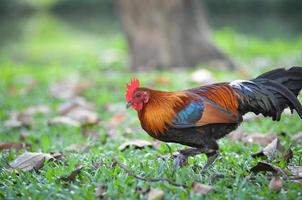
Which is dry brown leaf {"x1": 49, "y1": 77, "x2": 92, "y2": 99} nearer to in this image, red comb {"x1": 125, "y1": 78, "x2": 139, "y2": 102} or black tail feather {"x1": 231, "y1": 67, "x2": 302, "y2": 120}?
red comb {"x1": 125, "y1": 78, "x2": 139, "y2": 102}

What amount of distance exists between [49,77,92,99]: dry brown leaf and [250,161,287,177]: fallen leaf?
183 inches

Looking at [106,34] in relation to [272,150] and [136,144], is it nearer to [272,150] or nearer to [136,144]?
[136,144]

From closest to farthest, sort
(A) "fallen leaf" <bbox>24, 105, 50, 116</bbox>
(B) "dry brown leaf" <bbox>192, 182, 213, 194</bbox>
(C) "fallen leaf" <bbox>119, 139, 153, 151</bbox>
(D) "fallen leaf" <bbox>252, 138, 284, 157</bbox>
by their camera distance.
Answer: (B) "dry brown leaf" <bbox>192, 182, 213, 194</bbox> → (D) "fallen leaf" <bbox>252, 138, 284, 157</bbox> → (C) "fallen leaf" <bbox>119, 139, 153, 151</bbox> → (A) "fallen leaf" <bbox>24, 105, 50, 116</bbox>

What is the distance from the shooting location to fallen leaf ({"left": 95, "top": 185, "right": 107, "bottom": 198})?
4.09m

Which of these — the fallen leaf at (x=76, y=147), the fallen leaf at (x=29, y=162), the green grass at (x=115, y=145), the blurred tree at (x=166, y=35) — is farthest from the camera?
the blurred tree at (x=166, y=35)

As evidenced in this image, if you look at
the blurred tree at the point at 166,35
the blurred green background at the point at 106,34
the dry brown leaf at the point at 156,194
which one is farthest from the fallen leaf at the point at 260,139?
the blurred green background at the point at 106,34

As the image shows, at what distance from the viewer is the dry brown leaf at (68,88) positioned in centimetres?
880

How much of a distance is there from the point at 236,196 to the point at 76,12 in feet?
106

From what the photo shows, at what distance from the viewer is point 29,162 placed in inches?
195

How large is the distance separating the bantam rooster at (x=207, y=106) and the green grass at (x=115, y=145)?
10.2 inches

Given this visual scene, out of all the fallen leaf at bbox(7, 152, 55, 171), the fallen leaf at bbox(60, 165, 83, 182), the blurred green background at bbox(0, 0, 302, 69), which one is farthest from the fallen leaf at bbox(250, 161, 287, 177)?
the blurred green background at bbox(0, 0, 302, 69)

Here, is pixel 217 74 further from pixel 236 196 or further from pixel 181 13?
pixel 236 196

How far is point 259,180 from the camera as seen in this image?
4348 millimetres

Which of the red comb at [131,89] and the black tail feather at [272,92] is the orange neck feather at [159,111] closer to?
the red comb at [131,89]
